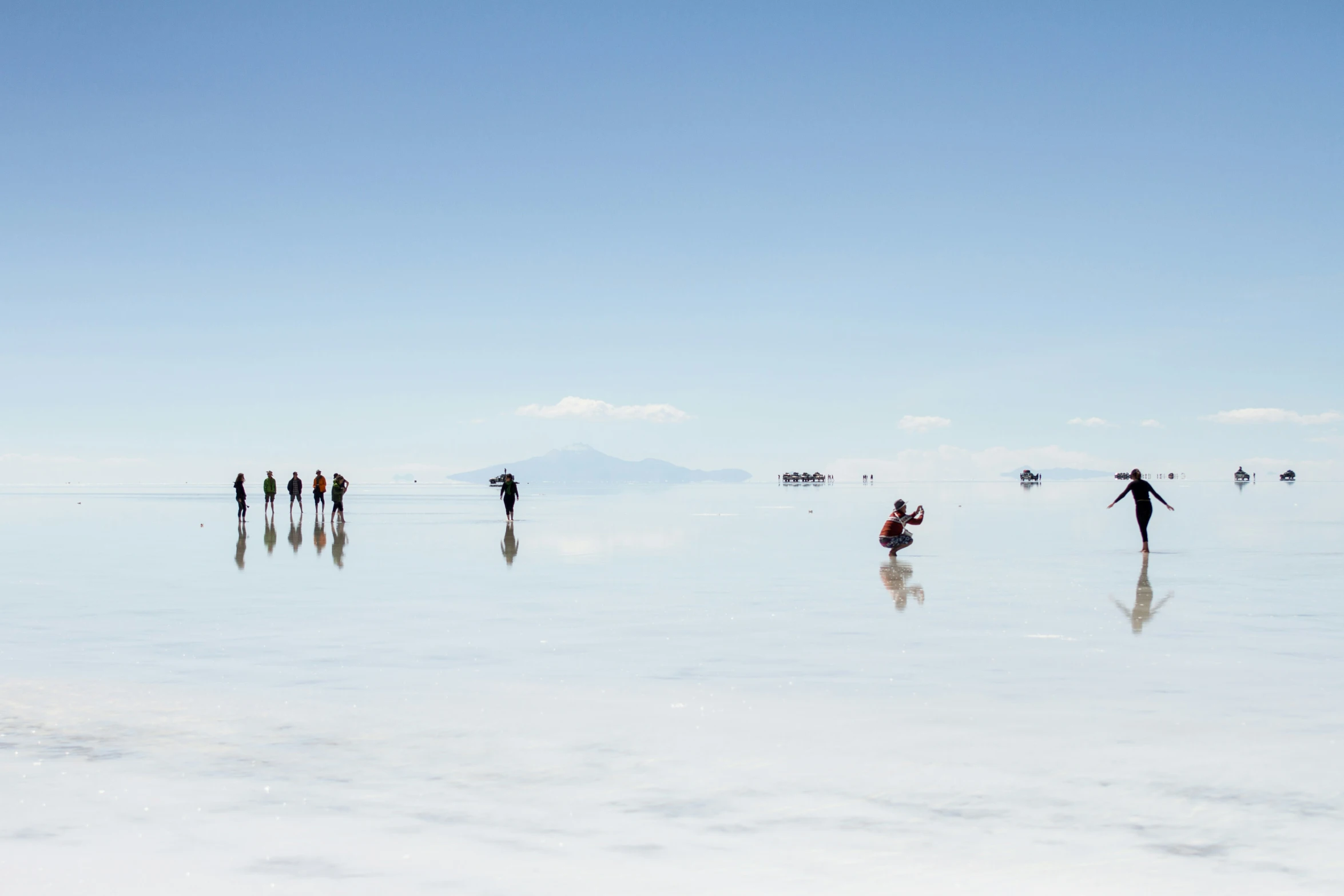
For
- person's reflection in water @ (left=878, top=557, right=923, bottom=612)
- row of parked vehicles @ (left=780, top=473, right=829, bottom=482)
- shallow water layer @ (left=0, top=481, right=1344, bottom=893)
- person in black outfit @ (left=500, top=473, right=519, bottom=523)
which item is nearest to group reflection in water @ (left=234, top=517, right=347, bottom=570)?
person in black outfit @ (left=500, top=473, right=519, bottom=523)

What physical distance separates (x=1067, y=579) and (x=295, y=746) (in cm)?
1324

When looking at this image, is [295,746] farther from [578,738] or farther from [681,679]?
[681,679]

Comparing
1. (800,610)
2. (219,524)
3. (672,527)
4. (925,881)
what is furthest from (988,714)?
(219,524)

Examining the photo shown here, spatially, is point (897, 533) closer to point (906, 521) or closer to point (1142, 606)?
point (906, 521)

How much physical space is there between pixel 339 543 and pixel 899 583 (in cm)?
1604

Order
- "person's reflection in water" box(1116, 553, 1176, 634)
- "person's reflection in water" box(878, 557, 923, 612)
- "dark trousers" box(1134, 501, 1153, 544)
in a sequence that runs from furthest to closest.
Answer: "dark trousers" box(1134, 501, 1153, 544)
"person's reflection in water" box(878, 557, 923, 612)
"person's reflection in water" box(1116, 553, 1176, 634)

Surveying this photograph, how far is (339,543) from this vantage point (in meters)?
26.7

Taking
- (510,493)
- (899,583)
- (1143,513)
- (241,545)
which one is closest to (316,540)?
(241,545)

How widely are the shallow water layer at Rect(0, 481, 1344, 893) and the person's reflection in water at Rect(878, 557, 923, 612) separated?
170 mm

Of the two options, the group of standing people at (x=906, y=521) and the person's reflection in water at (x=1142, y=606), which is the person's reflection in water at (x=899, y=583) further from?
the person's reflection in water at (x=1142, y=606)

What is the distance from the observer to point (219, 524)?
35531 mm

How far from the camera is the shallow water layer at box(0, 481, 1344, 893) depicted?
4.77 metres

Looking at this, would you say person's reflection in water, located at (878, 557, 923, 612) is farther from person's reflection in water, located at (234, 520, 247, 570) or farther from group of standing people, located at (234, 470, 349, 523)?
group of standing people, located at (234, 470, 349, 523)

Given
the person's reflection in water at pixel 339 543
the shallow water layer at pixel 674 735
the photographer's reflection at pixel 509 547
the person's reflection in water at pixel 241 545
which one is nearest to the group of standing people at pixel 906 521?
the shallow water layer at pixel 674 735
